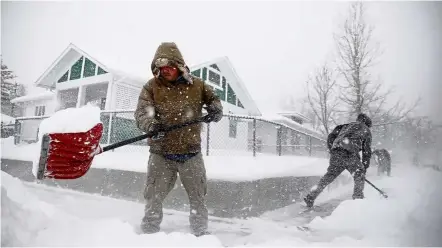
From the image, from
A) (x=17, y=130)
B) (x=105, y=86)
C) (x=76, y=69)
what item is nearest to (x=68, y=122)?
(x=17, y=130)

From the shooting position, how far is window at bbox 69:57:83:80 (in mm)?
14398

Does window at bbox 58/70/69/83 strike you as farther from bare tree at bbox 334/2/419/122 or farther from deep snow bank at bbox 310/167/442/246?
deep snow bank at bbox 310/167/442/246

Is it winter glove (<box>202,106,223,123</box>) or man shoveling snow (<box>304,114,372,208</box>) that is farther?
man shoveling snow (<box>304,114,372,208</box>)

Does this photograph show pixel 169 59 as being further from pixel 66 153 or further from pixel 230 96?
pixel 230 96

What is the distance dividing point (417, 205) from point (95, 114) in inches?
159

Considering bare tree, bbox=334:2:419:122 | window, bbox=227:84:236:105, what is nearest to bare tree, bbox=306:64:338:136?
bare tree, bbox=334:2:419:122

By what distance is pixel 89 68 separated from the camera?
546 inches

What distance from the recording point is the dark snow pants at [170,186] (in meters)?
2.54

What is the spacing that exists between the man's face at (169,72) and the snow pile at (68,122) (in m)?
0.67

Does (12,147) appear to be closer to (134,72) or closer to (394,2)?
(134,72)

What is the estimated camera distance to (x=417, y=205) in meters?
3.75

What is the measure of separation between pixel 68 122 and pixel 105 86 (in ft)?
42.5

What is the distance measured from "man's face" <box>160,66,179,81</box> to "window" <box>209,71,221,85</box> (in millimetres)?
13065

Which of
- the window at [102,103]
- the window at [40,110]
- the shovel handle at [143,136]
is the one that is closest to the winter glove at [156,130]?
the shovel handle at [143,136]
